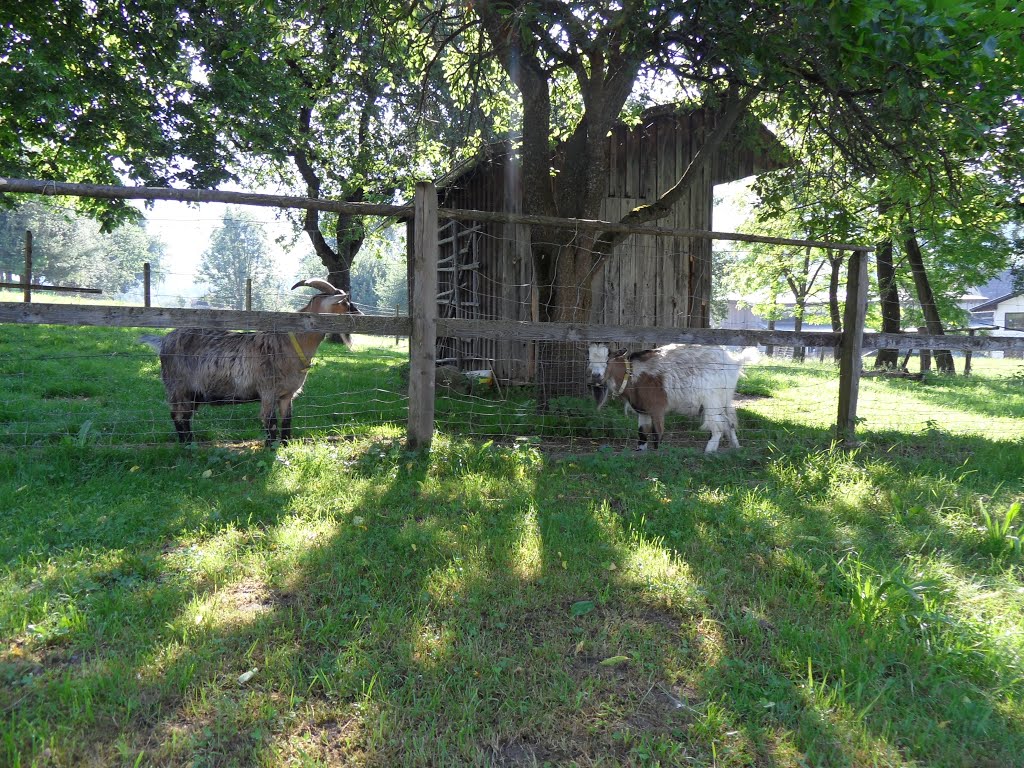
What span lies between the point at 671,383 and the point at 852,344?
6.30 feet

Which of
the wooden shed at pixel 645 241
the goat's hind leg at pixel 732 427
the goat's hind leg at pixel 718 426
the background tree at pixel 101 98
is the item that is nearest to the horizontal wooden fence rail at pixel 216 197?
the goat's hind leg at pixel 718 426

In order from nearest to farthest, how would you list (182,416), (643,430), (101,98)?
1. (182,416)
2. (643,430)
3. (101,98)

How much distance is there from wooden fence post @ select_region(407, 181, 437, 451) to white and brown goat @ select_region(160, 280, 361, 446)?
1006mm

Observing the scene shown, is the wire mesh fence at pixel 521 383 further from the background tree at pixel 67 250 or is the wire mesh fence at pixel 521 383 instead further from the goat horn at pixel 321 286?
the background tree at pixel 67 250

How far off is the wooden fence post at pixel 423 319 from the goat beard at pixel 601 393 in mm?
2274

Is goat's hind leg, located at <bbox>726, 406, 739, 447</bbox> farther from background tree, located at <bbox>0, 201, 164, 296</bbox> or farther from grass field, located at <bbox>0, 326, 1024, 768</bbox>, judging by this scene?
background tree, located at <bbox>0, 201, 164, 296</bbox>

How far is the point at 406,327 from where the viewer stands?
5414 mm

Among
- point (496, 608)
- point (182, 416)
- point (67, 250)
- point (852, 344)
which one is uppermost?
point (67, 250)

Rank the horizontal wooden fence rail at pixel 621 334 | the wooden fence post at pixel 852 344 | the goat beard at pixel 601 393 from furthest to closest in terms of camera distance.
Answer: the goat beard at pixel 601 393 → the wooden fence post at pixel 852 344 → the horizontal wooden fence rail at pixel 621 334

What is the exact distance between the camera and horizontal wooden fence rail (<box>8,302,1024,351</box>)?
4.78 metres

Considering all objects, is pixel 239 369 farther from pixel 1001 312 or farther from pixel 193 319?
pixel 1001 312

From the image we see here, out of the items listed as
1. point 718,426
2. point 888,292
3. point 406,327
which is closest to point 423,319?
point 406,327

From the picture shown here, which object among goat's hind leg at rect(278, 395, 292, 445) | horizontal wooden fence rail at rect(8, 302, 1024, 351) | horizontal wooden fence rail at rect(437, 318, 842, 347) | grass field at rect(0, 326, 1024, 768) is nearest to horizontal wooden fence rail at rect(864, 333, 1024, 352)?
horizontal wooden fence rail at rect(8, 302, 1024, 351)

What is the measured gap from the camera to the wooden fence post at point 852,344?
21.3ft
